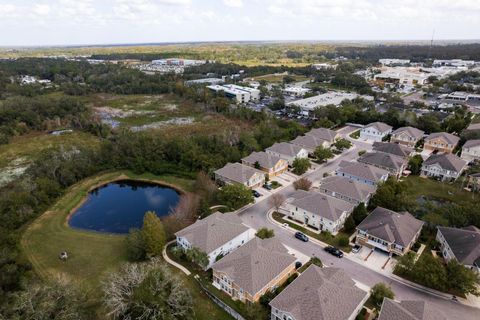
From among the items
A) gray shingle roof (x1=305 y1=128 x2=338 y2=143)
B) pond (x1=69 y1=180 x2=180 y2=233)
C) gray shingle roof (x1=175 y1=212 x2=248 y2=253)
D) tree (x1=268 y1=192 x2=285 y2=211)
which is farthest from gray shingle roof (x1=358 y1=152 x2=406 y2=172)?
pond (x1=69 y1=180 x2=180 y2=233)

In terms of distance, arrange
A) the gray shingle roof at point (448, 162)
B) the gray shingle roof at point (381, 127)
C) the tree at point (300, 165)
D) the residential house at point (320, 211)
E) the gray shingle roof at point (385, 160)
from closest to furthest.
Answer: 1. the residential house at point (320, 211)
2. the gray shingle roof at point (448, 162)
3. the gray shingle roof at point (385, 160)
4. the tree at point (300, 165)
5. the gray shingle roof at point (381, 127)

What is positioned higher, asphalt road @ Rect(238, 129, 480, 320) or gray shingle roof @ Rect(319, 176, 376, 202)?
gray shingle roof @ Rect(319, 176, 376, 202)

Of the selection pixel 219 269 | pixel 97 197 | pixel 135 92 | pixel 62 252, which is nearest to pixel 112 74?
pixel 135 92

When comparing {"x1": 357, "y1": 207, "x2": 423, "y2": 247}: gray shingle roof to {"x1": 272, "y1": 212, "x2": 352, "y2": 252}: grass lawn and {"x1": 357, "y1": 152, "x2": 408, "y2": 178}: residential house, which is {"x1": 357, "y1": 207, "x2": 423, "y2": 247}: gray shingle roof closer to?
{"x1": 272, "y1": 212, "x2": 352, "y2": 252}: grass lawn

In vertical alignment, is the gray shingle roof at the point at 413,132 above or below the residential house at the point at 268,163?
above

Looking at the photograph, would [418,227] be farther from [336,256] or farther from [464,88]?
[464,88]

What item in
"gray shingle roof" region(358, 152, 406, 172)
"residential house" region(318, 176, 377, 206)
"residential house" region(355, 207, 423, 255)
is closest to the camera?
"residential house" region(355, 207, 423, 255)

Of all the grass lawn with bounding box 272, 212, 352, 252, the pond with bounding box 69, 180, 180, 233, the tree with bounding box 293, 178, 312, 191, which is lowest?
the pond with bounding box 69, 180, 180, 233

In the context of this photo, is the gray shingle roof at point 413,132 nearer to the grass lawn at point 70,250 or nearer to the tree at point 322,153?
the tree at point 322,153

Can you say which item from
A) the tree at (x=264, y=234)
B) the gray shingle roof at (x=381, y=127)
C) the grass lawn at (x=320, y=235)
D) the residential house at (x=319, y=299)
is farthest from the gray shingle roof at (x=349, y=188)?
the gray shingle roof at (x=381, y=127)
